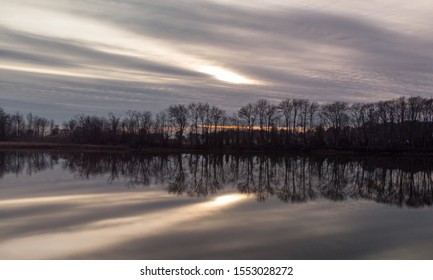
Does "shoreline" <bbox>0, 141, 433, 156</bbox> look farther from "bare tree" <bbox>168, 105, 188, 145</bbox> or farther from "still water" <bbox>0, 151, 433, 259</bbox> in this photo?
"still water" <bbox>0, 151, 433, 259</bbox>

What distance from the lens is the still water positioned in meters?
9.33

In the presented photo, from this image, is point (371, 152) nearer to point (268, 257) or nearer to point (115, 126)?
point (115, 126)

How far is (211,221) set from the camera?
12.3 meters

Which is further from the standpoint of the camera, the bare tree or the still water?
the bare tree

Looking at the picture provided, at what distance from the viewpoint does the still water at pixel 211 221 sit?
933 centimetres

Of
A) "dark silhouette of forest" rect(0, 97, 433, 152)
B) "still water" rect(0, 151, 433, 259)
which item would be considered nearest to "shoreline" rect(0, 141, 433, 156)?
"dark silhouette of forest" rect(0, 97, 433, 152)

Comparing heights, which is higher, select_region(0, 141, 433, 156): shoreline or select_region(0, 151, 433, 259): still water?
select_region(0, 151, 433, 259): still water

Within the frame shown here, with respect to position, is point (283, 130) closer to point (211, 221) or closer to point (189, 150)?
point (189, 150)

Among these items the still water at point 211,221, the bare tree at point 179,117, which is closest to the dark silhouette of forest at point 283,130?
the bare tree at point 179,117

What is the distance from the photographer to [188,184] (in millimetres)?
21391

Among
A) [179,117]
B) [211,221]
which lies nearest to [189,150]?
[179,117]

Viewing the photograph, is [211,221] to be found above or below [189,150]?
above

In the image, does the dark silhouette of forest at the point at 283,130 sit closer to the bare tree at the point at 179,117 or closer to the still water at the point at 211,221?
the bare tree at the point at 179,117
